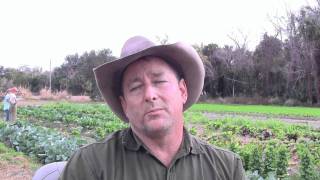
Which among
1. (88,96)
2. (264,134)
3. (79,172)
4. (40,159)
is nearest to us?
(79,172)

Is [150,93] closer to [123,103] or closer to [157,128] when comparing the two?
[157,128]

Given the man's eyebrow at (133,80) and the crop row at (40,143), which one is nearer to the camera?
the man's eyebrow at (133,80)

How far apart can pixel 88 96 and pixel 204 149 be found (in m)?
50.5

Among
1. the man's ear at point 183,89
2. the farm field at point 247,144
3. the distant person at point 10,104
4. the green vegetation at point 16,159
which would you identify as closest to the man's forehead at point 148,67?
the man's ear at point 183,89

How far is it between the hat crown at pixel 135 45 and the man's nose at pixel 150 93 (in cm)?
17

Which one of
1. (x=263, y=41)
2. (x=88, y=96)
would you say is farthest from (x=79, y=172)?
(x=263, y=41)

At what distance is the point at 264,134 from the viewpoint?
1602 cm

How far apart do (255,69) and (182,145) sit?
54.7m

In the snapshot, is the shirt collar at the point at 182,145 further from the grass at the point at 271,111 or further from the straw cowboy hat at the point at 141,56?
the grass at the point at 271,111

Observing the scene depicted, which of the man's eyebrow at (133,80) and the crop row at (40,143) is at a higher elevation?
the man's eyebrow at (133,80)

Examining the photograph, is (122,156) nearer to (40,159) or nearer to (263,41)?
(40,159)

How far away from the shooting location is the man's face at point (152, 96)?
2.03 metres

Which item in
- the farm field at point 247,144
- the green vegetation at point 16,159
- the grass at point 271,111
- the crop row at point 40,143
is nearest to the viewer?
the farm field at point 247,144

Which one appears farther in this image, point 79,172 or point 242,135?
point 242,135
